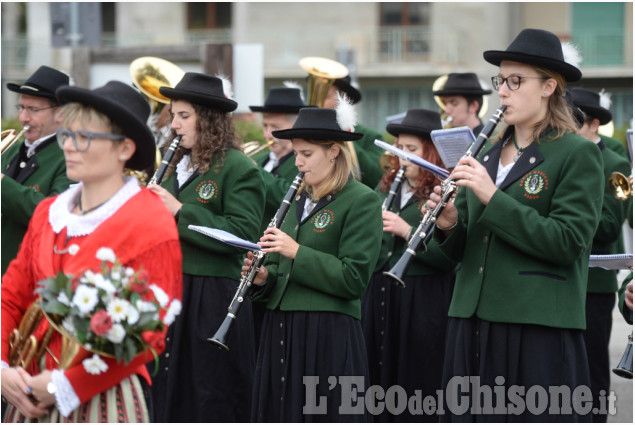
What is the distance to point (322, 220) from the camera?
5645mm

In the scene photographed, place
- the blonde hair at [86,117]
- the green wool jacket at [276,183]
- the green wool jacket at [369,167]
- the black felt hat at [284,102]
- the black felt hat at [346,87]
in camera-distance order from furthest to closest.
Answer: the black felt hat at [346,87] → the green wool jacket at [369,167] → the black felt hat at [284,102] → the green wool jacket at [276,183] → the blonde hair at [86,117]

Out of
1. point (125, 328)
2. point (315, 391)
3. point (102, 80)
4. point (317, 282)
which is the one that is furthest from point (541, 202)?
point (102, 80)

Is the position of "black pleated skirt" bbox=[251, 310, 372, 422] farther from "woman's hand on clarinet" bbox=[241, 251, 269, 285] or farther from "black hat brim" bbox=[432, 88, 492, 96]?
"black hat brim" bbox=[432, 88, 492, 96]


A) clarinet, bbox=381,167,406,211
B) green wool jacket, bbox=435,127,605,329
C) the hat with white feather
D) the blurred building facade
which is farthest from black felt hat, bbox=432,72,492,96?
the blurred building facade

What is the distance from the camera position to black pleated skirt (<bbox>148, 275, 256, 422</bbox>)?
625 cm

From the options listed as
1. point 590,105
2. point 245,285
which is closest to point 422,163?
point 245,285

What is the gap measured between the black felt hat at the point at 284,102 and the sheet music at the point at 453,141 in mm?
2581

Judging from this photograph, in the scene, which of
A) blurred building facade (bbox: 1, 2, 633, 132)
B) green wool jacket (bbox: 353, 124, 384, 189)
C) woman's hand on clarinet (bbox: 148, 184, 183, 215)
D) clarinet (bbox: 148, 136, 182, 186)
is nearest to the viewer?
woman's hand on clarinet (bbox: 148, 184, 183, 215)

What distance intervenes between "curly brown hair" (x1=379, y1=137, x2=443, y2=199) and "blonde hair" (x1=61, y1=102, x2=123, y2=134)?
11.7ft

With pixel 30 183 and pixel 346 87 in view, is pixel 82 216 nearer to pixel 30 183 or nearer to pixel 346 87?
pixel 30 183

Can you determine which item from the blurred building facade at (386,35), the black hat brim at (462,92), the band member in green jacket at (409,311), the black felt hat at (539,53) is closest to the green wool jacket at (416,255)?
the band member in green jacket at (409,311)

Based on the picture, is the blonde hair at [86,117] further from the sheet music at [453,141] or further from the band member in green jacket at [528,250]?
the sheet music at [453,141]

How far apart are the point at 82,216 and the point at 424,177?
3706 millimetres

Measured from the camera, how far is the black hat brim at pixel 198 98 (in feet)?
20.5
